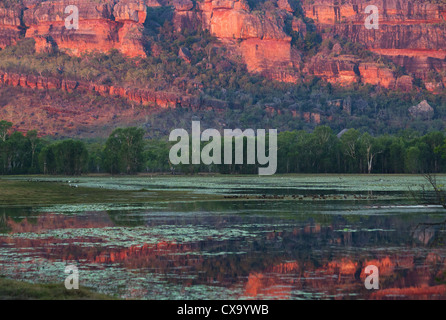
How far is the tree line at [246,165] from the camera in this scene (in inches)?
5448

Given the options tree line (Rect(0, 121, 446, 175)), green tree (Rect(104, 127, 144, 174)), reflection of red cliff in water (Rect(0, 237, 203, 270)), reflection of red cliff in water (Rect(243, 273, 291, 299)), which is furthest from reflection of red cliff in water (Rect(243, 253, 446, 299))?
green tree (Rect(104, 127, 144, 174))

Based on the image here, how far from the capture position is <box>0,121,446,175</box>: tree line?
138m

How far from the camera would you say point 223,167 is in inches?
6078

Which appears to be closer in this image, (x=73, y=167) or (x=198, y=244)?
(x=198, y=244)

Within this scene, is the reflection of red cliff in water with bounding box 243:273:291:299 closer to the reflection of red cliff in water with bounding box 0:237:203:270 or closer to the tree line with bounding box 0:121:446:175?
the reflection of red cliff in water with bounding box 0:237:203:270

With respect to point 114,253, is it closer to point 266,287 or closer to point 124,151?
point 266,287

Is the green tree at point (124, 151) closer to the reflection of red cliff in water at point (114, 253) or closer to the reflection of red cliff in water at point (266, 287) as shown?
the reflection of red cliff in water at point (114, 253)

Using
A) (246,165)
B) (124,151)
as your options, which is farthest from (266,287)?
(246,165)

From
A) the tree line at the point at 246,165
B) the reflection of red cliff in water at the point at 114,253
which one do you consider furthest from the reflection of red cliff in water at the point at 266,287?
the tree line at the point at 246,165

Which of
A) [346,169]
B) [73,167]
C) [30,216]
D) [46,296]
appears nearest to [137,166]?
[73,167]

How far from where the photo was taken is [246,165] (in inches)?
6029

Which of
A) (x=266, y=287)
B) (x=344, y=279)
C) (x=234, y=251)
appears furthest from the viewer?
(x=234, y=251)
